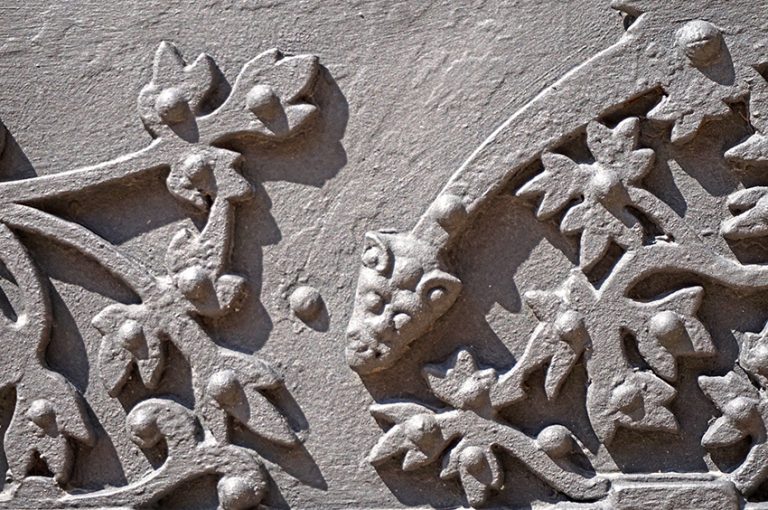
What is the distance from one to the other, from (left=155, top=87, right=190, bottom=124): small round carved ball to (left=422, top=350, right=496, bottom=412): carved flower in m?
0.52

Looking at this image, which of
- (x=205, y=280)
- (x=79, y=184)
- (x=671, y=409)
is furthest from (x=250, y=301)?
(x=671, y=409)

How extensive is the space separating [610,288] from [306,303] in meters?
0.43

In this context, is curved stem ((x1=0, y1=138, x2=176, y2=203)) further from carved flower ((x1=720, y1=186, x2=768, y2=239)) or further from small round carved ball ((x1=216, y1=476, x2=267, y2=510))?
carved flower ((x1=720, y1=186, x2=768, y2=239))

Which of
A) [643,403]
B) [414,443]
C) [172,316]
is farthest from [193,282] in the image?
[643,403]

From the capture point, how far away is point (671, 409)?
1.44 metres

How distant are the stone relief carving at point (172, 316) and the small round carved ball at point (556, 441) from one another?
35cm

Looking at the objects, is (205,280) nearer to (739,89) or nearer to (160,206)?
(160,206)

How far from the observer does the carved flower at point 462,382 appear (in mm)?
1455

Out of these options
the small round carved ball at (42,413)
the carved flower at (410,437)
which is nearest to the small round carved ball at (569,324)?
the carved flower at (410,437)

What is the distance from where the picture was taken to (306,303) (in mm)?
1504

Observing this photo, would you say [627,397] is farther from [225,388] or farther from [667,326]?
[225,388]

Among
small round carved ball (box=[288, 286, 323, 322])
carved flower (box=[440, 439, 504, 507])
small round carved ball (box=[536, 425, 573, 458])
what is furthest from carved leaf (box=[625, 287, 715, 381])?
small round carved ball (box=[288, 286, 323, 322])

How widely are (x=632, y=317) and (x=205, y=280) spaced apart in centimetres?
61

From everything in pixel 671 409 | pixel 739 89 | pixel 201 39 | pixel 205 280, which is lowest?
pixel 671 409
